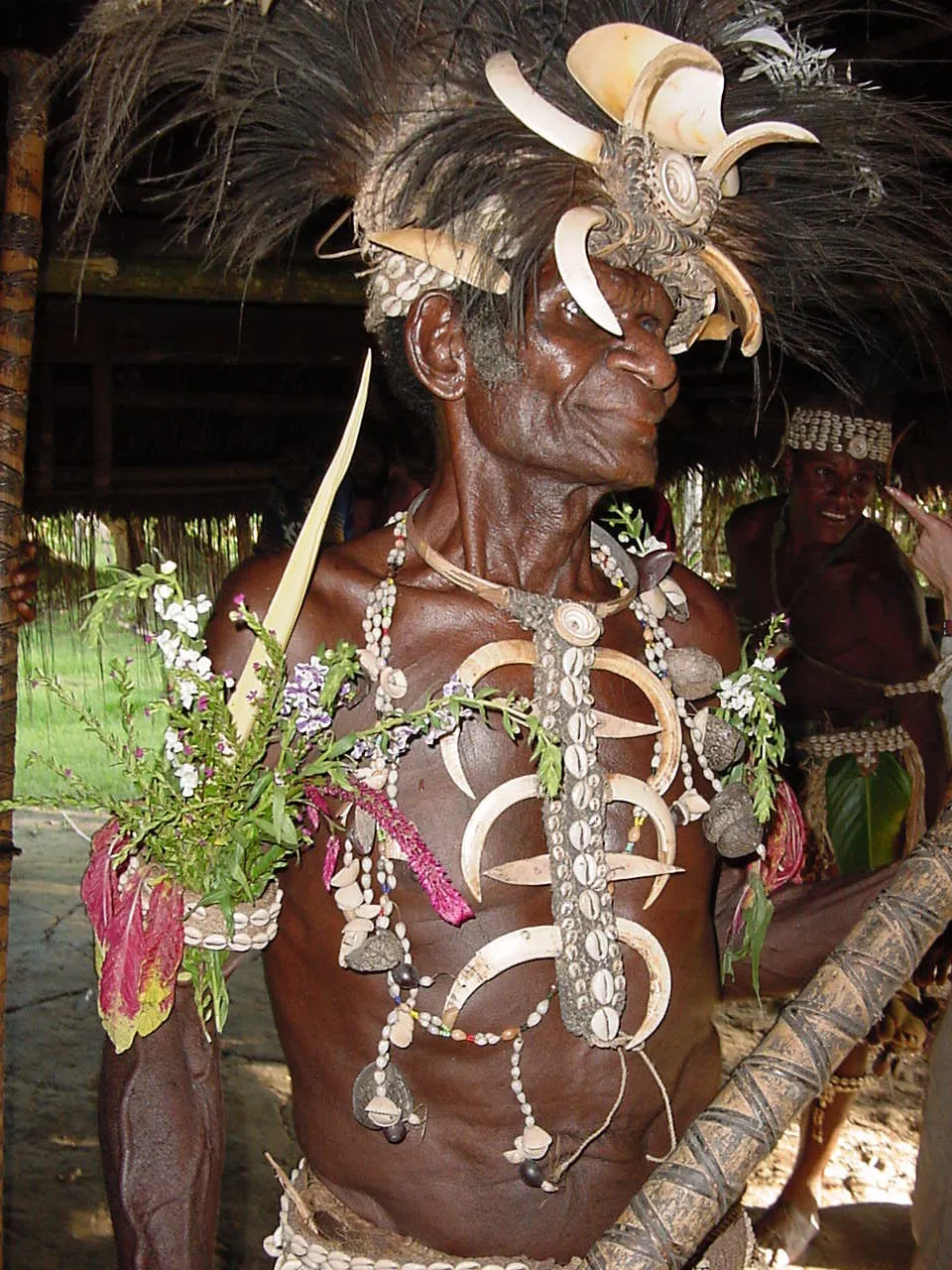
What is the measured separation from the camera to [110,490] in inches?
256

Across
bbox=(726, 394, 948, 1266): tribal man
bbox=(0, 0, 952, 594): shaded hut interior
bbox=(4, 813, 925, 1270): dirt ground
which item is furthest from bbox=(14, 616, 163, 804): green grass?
bbox=(726, 394, 948, 1266): tribal man

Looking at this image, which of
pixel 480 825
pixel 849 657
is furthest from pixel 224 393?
pixel 480 825

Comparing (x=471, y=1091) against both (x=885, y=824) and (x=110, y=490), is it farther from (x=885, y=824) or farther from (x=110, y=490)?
(x=110, y=490)

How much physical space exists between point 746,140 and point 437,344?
0.49 metres

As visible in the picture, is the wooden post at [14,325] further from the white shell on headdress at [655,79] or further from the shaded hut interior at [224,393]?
the white shell on headdress at [655,79]

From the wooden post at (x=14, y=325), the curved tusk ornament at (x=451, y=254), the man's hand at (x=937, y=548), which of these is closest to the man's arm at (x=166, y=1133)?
the curved tusk ornament at (x=451, y=254)

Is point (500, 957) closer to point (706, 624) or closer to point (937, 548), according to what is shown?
point (706, 624)

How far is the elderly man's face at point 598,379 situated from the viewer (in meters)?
1.99

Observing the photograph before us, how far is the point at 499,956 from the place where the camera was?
6.63ft

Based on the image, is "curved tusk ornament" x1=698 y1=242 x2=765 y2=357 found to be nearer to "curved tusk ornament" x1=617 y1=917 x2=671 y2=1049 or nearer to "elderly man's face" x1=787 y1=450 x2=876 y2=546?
"curved tusk ornament" x1=617 y1=917 x2=671 y2=1049

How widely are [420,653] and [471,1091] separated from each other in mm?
598

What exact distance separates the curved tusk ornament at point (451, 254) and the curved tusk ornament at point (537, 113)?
0.56 feet

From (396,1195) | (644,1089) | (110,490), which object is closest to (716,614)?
(644,1089)

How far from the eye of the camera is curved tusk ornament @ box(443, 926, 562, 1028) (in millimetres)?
2018
